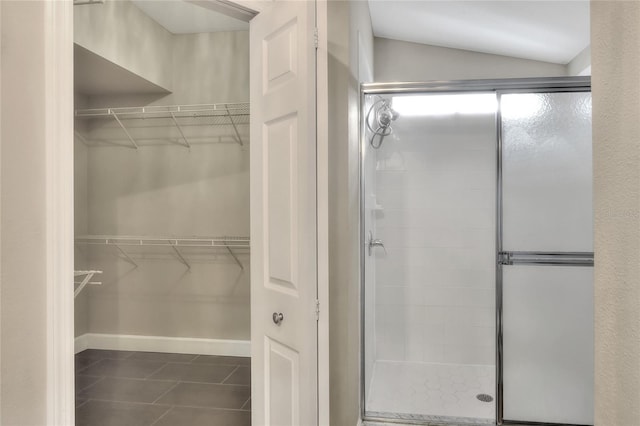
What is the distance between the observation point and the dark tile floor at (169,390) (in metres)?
2.02

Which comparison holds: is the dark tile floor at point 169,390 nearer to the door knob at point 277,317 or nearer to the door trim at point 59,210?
the door knob at point 277,317

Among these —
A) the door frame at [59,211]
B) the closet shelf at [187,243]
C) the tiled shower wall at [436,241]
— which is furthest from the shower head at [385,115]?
the door frame at [59,211]

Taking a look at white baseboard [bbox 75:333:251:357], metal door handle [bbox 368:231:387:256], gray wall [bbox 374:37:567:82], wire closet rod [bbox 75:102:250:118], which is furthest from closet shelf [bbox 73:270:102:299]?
gray wall [bbox 374:37:567:82]

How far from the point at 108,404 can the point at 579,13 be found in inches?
142

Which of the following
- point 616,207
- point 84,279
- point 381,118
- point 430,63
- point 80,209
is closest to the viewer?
point 616,207

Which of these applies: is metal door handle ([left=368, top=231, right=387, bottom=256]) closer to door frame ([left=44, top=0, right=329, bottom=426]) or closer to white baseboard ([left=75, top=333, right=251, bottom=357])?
white baseboard ([left=75, top=333, right=251, bottom=357])

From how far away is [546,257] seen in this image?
105 inches

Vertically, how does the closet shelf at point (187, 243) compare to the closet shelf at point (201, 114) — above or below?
below

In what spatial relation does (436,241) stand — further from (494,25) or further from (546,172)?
(494,25)

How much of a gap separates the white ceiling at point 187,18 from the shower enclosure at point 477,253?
43.6 inches

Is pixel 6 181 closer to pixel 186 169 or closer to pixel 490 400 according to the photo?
pixel 186 169

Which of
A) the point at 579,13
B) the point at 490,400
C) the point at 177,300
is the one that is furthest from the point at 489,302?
the point at 177,300

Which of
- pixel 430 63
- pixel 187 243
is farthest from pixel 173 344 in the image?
pixel 430 63

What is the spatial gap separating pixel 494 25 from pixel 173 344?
3.21 meters
